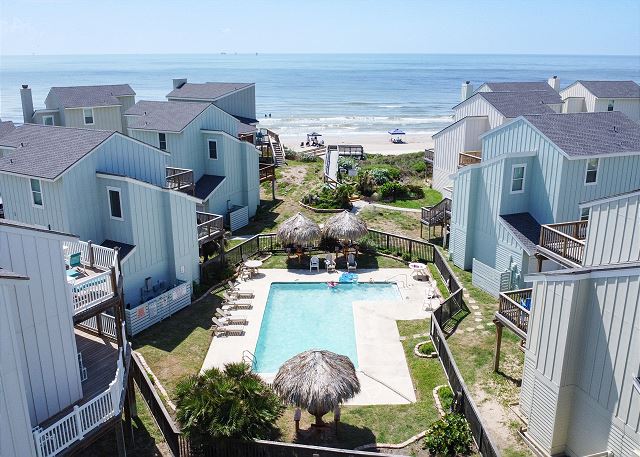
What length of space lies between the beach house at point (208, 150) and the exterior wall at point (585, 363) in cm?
2056

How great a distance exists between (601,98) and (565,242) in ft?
120

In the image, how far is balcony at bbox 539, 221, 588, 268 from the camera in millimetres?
17953

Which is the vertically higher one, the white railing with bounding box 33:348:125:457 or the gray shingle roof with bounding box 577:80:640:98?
the gray shingle roof with bounding box 577:80:640:98

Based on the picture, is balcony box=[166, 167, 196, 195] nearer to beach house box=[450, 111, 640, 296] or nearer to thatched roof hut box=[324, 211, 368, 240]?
thatched roof hut box=[324, 211, 368, 240]

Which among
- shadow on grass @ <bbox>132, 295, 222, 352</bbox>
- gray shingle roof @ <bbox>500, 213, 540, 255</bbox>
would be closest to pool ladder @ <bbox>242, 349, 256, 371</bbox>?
shadow on grass @ <bbox>132, 295, 222, 352</bbox>

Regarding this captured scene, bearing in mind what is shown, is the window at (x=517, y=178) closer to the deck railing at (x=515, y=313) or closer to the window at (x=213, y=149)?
the deck railing at (x=515, y=313)

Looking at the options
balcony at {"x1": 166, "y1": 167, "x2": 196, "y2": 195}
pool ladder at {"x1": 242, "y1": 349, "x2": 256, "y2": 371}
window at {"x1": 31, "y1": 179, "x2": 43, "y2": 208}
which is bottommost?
pool ladder at {"x1": 242, "y1": 349, "x2": 256, "y2": 371}

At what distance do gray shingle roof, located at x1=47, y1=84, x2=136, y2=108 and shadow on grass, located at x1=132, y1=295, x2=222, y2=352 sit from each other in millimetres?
27170

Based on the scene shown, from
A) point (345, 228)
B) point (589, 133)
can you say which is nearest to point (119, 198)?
point (345, 228)

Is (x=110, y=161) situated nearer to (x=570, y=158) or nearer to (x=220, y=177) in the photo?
(x=220, y=177)

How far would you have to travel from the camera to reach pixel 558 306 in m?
13.8

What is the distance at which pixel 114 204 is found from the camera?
2206 centimetres

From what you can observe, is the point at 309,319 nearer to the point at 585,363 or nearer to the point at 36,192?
the point at 36,192

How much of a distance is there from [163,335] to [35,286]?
9.65 m
